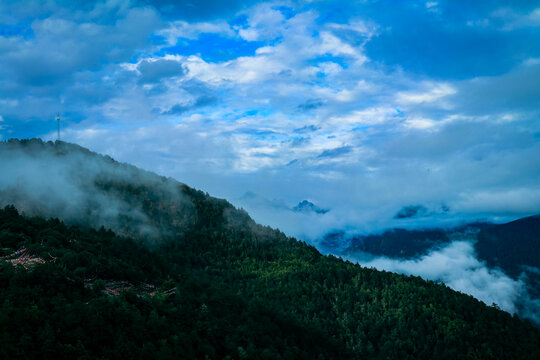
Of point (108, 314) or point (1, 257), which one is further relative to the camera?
point (1, 257)

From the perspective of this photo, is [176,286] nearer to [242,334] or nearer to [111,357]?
[242,334]

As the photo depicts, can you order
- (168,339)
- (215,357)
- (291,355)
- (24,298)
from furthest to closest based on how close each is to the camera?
(291,355), (215,357), (168,339), (24,298)

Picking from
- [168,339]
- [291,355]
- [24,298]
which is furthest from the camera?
[291,355]

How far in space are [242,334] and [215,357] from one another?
35869 mm

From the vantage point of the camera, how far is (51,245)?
129 meters

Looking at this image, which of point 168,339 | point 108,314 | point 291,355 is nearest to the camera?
point 108,314

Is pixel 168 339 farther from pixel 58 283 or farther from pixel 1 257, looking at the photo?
pixel 1 257

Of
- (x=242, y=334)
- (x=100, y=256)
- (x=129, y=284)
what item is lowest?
(x=242, y=334)

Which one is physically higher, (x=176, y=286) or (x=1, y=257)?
(x=1, y=257)

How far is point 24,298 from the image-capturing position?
286 ft

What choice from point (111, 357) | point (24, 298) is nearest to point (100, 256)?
point (24, 298)

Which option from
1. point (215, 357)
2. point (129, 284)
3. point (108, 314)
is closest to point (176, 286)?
point (129, 284)

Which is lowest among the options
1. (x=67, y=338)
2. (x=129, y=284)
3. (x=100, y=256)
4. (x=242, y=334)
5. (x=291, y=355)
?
(x=291, y=355)

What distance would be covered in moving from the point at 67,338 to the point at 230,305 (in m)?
109
